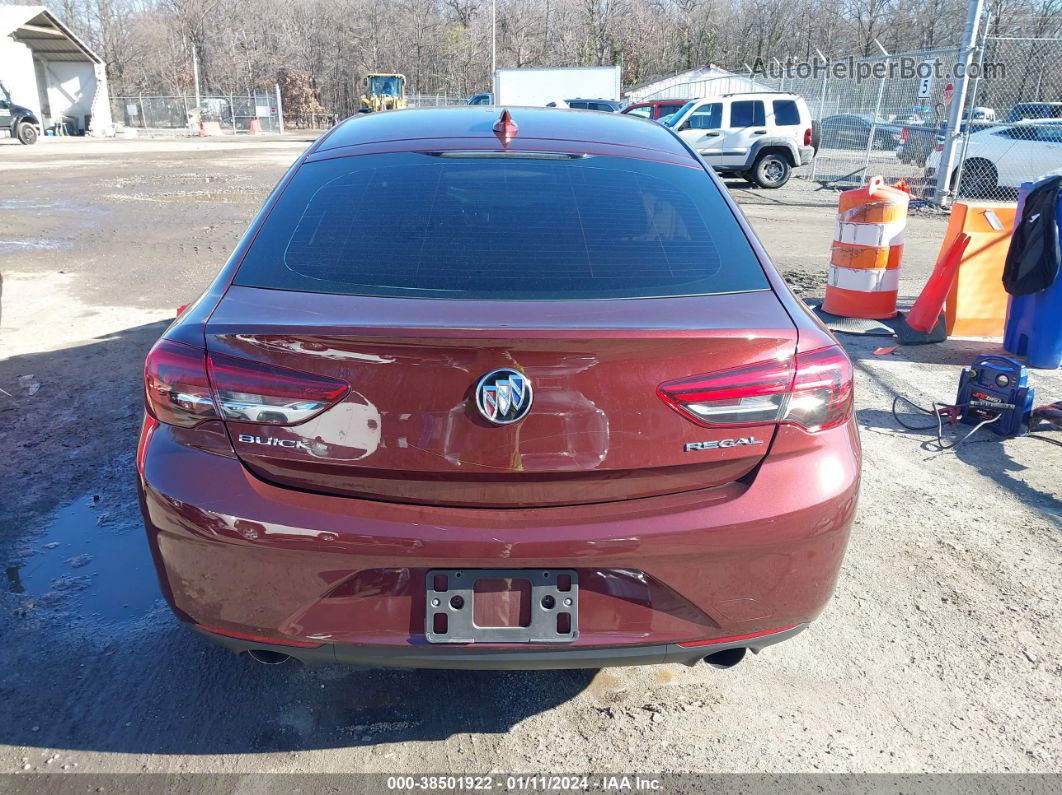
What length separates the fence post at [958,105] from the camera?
13987mm

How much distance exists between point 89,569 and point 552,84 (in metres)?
33.1

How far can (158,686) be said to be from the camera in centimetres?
272

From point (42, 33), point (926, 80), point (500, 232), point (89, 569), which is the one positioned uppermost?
point (42, 33)

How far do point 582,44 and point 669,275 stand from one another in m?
75.8

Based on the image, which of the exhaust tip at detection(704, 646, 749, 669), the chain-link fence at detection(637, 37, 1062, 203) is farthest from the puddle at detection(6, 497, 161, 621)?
the chain-link fence at detection(637, 37, 1062, 203)

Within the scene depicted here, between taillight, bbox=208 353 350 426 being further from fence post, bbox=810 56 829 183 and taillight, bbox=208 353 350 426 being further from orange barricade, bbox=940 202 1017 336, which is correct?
fence post, bbox=810 56 829 183

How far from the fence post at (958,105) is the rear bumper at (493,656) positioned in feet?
49.6

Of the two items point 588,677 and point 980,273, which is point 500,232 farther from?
point 980,273

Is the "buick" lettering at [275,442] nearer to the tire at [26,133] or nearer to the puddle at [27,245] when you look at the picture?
the puddle at [27,245]

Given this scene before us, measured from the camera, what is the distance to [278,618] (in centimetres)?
214

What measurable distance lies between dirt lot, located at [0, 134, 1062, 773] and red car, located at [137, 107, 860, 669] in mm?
456

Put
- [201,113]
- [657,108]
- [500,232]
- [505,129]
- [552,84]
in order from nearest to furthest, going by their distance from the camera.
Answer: [500,232] < [505,129] < [657,108] < [552,84] < [201,113]

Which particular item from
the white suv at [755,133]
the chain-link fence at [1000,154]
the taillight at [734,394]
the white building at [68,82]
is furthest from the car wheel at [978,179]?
the white building at [68,82]

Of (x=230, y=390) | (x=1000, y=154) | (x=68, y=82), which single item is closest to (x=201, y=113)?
(x=68, y=82)
